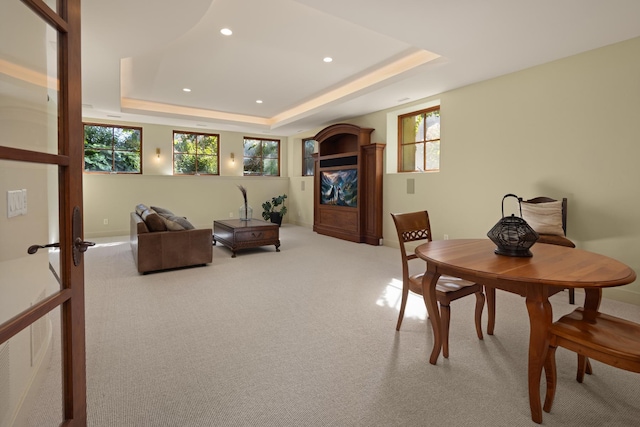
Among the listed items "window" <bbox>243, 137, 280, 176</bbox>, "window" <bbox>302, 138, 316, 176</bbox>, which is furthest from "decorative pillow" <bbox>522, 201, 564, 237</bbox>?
"window" <bbox>243, 137, 280, 176</bbox>

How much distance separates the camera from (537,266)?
67.2 inches

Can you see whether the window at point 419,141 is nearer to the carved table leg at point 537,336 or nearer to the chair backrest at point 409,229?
the chair backrest at point 409,229

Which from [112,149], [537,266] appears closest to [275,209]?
[112,149]

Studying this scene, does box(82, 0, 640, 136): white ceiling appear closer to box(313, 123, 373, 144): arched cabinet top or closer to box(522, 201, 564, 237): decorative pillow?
box(313, 123, 373, 144): arched cabinet top

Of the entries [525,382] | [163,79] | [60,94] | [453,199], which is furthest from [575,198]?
[163,79]

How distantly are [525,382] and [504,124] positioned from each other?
3.52m

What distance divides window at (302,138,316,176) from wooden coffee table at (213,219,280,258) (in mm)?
3620

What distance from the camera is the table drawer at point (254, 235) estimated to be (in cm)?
525

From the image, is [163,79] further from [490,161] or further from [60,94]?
[490,161]

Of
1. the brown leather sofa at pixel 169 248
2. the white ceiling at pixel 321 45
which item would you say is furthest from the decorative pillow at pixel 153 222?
the white ceiling at pixel 321 45

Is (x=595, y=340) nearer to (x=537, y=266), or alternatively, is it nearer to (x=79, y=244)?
(x=537, y=266)

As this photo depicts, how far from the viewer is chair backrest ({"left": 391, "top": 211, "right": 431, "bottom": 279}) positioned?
2492 mm

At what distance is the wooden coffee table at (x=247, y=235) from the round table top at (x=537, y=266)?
3631 millimetres

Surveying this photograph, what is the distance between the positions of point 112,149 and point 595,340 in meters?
8.57
